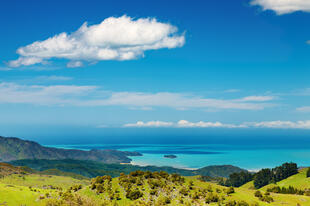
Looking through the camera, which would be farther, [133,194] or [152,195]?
[152,195]

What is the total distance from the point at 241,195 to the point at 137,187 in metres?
24.7

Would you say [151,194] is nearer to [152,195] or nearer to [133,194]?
[152,195]

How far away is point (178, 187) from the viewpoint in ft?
220

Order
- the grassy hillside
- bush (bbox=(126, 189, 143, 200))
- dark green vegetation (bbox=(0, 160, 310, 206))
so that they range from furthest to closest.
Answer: bush (bbox=(126, 189, 143, 200)) → the grassy hillside → dark green vegetation (bbox=(0, 160, 310, 206))

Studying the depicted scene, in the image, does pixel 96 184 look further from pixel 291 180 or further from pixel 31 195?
pixel 291 180

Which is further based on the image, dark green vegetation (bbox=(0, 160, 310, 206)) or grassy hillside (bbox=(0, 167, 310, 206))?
grassy hillside (bbox=(0, 167, 310, 206))

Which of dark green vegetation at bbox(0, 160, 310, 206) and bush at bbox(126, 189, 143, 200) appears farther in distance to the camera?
bush at bbox(126, 189, 143, 200)

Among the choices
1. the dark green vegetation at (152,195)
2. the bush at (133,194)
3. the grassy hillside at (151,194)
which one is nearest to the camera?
the dark green vegetation at (152,195)

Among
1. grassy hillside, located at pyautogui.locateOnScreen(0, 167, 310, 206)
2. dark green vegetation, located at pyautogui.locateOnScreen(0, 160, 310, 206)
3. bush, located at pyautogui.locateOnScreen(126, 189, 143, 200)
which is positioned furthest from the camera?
bush, located at pyautogui.locateOnScreen(126, 189, 143, 200)

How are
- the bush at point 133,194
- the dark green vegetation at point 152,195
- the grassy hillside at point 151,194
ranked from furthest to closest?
1. the bush at point 133,194
2. the grassy hillside at point 151,194
3. the dark green vegetation at point 152,195

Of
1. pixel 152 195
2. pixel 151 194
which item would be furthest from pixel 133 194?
pixel 152 195

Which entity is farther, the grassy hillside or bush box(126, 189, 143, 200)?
bush box(126, 189, 143, 200)

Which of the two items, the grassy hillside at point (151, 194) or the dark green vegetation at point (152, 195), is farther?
the grassy hillside at point (151, 194)

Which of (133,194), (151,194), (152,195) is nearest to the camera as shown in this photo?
(133,194)
